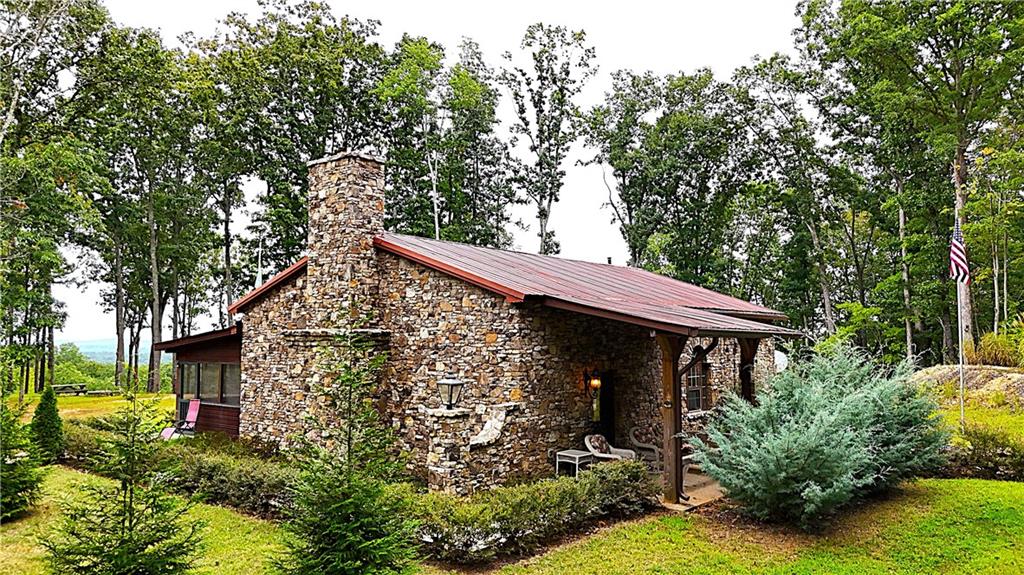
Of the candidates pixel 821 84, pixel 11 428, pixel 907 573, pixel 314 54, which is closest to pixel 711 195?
pixel 821 84

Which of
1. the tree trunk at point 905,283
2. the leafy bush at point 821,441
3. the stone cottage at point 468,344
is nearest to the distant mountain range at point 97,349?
the stone cottage at point 468,344

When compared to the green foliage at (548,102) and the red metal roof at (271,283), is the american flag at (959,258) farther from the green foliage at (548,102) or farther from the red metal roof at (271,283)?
the green foliage at (548,102)

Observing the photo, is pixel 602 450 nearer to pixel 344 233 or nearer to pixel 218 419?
pixel 344 233

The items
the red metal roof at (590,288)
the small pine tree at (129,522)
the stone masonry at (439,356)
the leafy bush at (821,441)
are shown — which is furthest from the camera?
the stone masonry at (439,356)

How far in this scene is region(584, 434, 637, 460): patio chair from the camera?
9125 millimetres

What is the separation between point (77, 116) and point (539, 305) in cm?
1887

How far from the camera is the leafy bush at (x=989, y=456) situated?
9.01 m

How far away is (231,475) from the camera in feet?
30.1

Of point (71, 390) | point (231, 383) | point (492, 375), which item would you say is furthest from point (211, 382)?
point (71, 390)

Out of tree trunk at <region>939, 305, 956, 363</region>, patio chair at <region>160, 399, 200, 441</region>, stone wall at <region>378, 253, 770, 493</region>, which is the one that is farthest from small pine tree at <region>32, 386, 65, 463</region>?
Answer: tree trunk at <region>939, 305, 956, 363</region>

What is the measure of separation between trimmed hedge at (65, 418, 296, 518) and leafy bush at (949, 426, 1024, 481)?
957cm

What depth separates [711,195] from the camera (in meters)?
27.3

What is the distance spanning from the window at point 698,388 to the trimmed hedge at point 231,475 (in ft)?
25.9

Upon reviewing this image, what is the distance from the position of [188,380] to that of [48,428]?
8.68 ft
